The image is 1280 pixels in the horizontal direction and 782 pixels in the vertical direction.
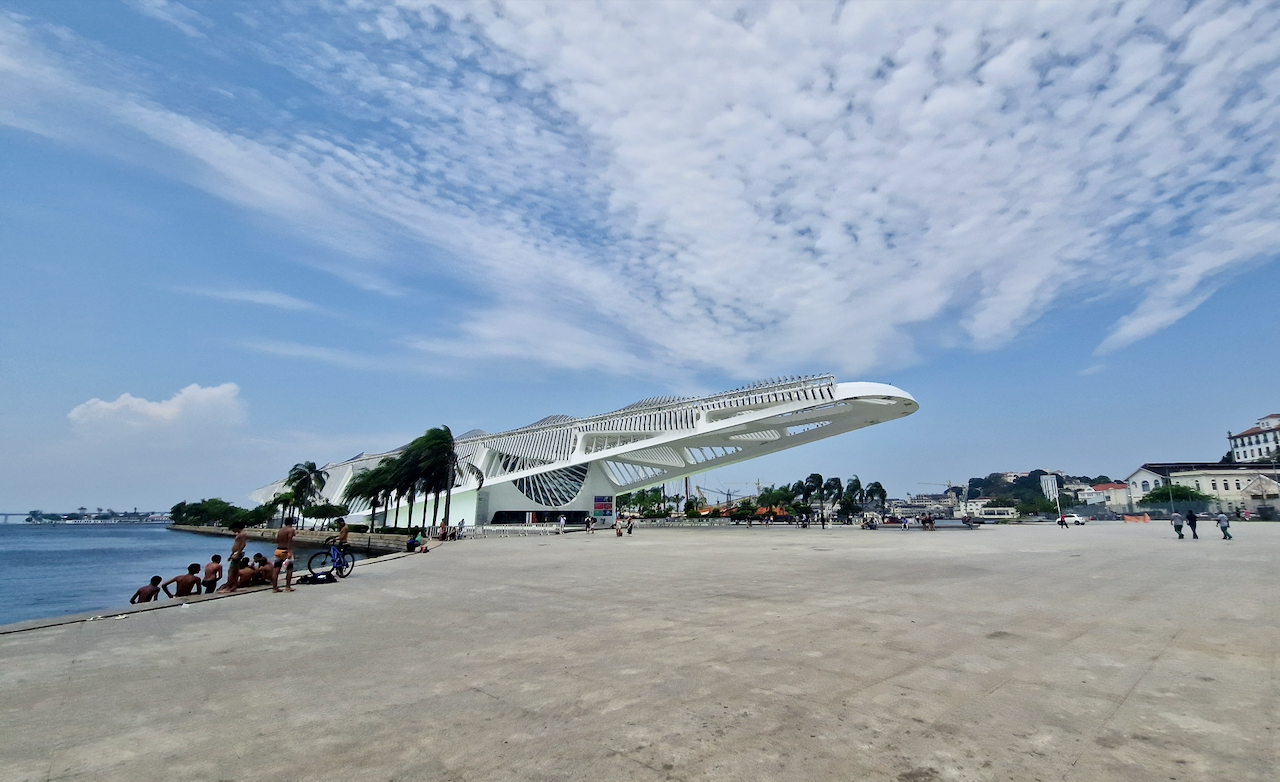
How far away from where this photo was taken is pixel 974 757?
11.5 feet

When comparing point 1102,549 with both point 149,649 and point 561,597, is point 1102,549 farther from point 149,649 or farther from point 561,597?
point 149,649

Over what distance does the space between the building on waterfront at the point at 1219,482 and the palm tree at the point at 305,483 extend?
98.2 m

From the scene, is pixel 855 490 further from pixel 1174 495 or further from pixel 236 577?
pixel 236 577

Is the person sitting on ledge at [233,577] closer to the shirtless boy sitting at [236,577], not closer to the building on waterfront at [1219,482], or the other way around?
the shirtless boy sitting at [236,577]

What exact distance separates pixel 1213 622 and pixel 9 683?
12.4 m

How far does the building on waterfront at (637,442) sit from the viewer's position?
4659 cm

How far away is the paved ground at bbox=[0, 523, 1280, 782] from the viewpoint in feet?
11.4

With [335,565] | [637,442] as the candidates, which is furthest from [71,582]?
[637,442]

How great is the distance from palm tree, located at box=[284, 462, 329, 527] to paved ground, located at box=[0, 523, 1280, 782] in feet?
251

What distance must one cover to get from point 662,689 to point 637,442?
49.2 metres

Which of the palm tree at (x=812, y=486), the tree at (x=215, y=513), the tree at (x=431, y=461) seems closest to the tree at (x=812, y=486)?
the palm tree at (x=812, y=486)

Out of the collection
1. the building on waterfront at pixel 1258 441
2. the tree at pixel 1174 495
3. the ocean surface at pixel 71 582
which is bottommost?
the ocean surface at pixel 71 582

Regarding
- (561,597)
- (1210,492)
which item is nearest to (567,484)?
(561,597)

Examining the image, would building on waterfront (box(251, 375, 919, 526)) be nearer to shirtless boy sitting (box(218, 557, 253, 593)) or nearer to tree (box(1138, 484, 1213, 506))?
shirtless boy sitting (box(218, 557, 253, 593))
